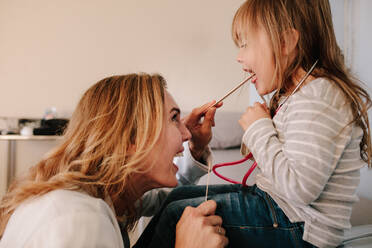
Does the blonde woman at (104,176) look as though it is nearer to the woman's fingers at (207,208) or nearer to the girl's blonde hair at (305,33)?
the woman's fingers at (207,208)

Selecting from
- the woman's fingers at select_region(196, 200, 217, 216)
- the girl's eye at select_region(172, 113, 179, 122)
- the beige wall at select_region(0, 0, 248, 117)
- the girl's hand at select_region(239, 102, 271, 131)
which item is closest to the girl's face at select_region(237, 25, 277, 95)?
the girl's hand at select_region(239, 102, 271, 131)

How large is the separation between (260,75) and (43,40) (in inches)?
90.6

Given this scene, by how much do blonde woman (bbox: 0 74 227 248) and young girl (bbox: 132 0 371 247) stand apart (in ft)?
0.40

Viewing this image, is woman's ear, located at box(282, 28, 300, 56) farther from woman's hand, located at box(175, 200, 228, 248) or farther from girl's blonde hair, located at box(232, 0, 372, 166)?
woman's hand, located at box(175, 200, 228, 248)

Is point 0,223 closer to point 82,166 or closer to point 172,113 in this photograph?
point 82,166

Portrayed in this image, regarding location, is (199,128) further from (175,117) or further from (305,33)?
(305,33)

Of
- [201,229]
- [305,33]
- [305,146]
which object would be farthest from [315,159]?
[305,33]

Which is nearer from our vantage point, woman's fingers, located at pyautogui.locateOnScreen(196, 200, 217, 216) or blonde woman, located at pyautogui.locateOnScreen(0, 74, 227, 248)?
blonde woman, located at pyautogui.locateOnScreen(0, 74, 227, 248)

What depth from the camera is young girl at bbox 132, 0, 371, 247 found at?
69 centimetres

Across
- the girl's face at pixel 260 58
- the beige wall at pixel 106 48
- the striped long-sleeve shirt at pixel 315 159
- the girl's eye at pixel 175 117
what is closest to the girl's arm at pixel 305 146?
the striped long-sleeve shirt at pixel 315 159

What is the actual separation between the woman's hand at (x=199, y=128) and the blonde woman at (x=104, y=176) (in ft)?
0.45

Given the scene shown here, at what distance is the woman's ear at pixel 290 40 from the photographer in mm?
865

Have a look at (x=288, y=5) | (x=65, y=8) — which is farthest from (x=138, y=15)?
(x=288, y=5)

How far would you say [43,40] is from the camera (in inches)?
97.1
